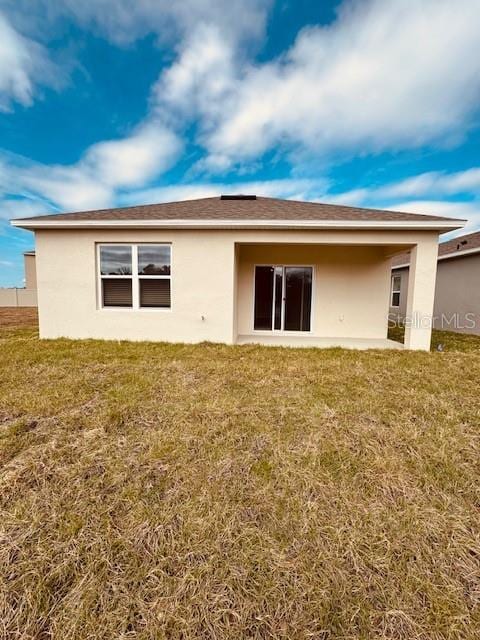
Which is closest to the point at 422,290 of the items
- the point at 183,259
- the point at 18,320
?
the point at 183,259

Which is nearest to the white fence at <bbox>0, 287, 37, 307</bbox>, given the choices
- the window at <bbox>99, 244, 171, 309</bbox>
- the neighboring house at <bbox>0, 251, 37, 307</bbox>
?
the neighboring house at <bbox>0, 251, 37, 307</bbox>

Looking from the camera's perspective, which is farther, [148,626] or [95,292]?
[95,292]

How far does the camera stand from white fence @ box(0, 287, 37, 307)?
21844 mm

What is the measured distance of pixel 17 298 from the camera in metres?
21.9

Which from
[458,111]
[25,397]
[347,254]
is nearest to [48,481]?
[25,397]

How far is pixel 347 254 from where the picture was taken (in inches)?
333

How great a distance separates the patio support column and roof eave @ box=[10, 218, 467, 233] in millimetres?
472

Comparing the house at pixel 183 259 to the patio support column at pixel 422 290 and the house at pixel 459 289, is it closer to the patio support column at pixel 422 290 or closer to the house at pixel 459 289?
the patio support column at pixel 422 290


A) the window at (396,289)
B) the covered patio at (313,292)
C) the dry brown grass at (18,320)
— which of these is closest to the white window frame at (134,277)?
the covered patio at (313,292)

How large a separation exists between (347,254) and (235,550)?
8.20 m

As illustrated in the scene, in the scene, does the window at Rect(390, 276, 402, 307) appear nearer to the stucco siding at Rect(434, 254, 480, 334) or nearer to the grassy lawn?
the stucco siding at Rect(434, 254, 480, 334)

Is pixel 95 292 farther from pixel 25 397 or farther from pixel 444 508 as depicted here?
pixel 444 508

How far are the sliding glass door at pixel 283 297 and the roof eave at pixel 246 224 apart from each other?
2.04m

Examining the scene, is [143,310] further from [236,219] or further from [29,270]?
[29,270]
